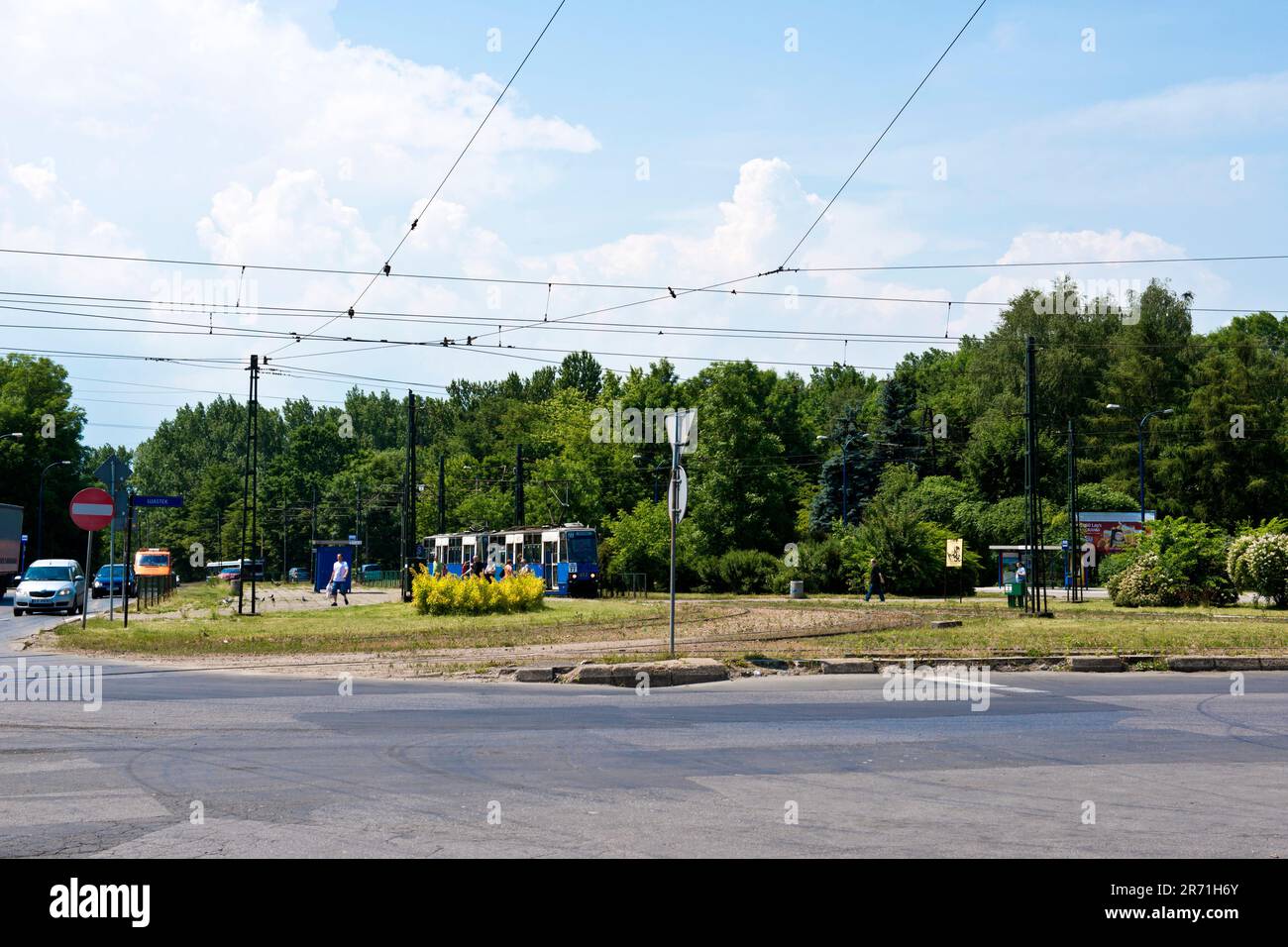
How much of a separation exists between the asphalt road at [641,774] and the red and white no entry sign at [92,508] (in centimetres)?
1054

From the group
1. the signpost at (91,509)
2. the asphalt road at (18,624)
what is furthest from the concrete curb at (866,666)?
the asphalt road at (18,624)

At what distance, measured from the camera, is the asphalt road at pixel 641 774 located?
689 centimetres

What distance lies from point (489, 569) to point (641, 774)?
35.4m

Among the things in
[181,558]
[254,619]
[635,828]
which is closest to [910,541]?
[254,619]

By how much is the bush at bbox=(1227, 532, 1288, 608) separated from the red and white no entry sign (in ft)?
104

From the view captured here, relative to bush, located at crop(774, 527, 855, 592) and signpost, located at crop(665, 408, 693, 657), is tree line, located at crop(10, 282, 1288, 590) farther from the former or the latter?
signpost, located at crop(665, 408, 693, 657)

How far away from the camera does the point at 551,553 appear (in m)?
56.3

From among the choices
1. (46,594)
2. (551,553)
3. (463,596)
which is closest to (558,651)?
(463,596)

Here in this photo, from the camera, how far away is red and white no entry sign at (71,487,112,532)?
2361cm

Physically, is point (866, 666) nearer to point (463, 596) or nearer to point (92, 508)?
point (92, 508)

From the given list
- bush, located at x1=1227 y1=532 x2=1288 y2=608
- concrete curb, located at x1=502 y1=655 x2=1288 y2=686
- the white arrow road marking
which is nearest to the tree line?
bush, located at x1=1227 y1=532 x2=1288 y2=608

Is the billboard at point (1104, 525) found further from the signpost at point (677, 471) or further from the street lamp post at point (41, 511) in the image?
the street lamp post at point (41, 511)
